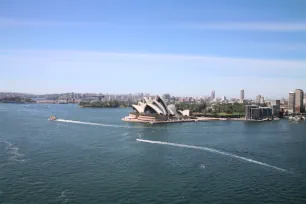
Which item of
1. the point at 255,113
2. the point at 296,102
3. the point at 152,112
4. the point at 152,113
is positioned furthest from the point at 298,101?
the point at 152,113

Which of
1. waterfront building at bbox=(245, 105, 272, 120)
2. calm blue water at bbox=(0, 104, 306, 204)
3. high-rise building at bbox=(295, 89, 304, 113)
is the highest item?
high-rise building at bbox=(295, 89, 304, 113)

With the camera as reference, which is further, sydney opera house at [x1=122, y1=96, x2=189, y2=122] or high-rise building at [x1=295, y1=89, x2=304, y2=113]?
high-rise building at [x1=295, y1=89, x2=304, y2=113]

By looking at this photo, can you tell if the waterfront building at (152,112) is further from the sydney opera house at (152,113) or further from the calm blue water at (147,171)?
the calm blue water at (147,171)

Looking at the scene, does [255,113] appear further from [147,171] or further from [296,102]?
[147,171]

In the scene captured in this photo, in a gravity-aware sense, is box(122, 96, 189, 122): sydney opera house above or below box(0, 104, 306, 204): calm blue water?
above

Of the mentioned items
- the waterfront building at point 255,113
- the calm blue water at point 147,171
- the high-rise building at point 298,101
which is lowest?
the calm blue water at point 147,171

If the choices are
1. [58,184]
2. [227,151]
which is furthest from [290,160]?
[58,184]

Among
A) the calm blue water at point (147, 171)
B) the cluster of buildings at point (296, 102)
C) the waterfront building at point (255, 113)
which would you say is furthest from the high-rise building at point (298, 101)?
the calm blue water at point (147, 171)

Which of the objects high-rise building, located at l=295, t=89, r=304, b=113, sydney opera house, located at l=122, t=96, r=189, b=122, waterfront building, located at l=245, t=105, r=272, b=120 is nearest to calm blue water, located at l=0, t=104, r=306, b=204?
sydney opera house, located at l=122, t=96, r=189, b=122

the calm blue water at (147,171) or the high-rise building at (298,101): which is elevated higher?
the high-rise building at (298,101)

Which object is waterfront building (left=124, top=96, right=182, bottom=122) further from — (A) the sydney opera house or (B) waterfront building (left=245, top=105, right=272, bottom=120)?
(B) waterfront building (left=245, top=105, right=272, bottom=120)

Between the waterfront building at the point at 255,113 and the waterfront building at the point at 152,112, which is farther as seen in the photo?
the waterfront building at the point at 255,113

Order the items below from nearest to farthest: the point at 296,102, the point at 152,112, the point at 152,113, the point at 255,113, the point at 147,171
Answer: the point at 147,171
the point at 152,113
the point at 152,112
the point at 255,113
the point at 296,102

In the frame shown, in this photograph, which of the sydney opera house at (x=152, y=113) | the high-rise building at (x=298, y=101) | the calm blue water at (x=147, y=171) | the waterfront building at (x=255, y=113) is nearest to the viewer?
the calm blue water at (x=147, y=171)
